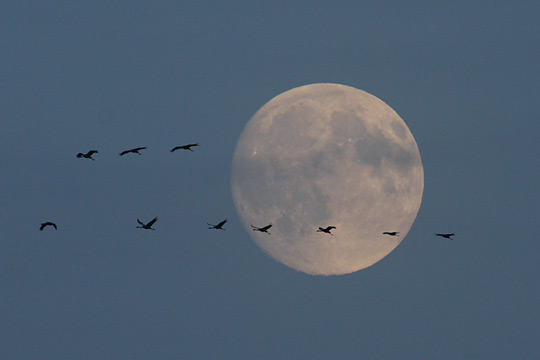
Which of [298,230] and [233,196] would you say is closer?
[298,230]

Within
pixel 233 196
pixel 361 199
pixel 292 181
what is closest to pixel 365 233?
pixel 361 199

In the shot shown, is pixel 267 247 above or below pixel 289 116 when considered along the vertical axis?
below

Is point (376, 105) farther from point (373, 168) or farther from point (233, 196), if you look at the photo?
point (233, 196)

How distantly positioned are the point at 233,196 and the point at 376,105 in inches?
801

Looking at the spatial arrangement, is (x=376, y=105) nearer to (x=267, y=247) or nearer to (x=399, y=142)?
(x=399, y=142)

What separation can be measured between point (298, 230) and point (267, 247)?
24.7 feet

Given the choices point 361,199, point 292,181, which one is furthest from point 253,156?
point 361,199

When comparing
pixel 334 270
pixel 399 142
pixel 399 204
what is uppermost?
pixel 399 142

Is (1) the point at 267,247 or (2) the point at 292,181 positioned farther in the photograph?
(1) the point at 267,247

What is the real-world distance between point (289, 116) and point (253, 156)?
6230mm

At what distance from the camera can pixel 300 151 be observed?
95.4 m

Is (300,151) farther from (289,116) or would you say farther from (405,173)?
(405,173)

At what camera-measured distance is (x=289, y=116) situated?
98.4 m

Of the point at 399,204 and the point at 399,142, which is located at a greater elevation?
the point at 399,142
